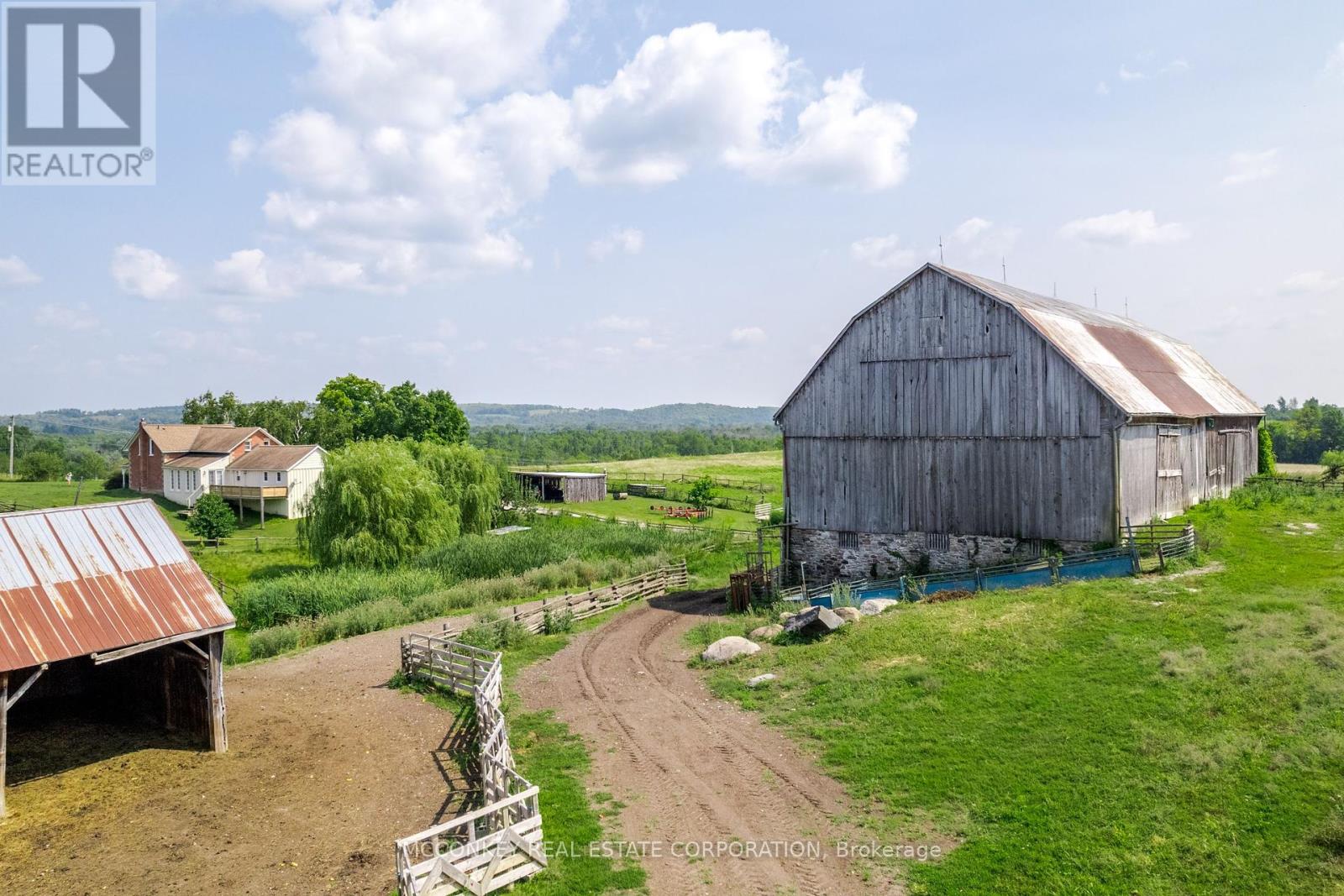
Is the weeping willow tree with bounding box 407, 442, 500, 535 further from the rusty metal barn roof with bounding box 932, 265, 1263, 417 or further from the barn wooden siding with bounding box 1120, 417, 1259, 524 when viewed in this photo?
the barn wooden siding with bounding box 1120, 417, 1259, 524

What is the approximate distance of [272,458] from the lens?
2611 inches

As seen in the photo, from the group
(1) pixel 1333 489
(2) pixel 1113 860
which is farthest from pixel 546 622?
(1) pixel 1333 489

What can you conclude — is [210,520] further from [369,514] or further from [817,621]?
[817,621]

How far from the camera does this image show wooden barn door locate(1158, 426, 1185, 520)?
96.8 feet

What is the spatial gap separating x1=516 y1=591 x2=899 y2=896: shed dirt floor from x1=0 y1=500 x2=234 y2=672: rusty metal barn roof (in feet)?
27.4

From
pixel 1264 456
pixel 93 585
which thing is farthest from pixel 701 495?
pixel 93 585

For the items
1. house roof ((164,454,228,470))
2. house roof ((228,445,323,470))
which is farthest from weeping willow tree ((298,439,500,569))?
house roof ((164,454,228,470))

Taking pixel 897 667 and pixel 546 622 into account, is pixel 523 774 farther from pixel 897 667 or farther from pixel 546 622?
pixel 546 622

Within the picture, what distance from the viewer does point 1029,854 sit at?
39.6ft

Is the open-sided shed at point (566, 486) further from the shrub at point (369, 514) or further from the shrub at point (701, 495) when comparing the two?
the shrub at point (369, 514)

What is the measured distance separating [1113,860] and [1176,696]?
5658 millimetres

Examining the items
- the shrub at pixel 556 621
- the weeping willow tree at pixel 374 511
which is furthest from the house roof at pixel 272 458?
the shrub at pixel 556 621

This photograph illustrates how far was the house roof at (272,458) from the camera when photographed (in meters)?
65.1

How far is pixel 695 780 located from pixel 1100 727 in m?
7.55
